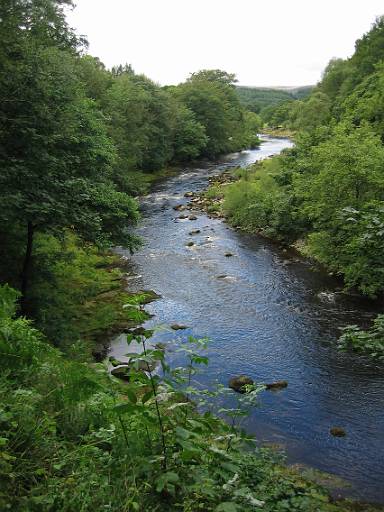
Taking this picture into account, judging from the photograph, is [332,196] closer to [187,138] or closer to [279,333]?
[279,333]

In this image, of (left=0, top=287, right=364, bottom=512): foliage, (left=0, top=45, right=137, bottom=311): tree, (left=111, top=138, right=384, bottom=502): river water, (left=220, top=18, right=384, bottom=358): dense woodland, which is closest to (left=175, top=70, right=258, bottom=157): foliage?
(left=220, top=18, right=384, bottom=358): dense woodland

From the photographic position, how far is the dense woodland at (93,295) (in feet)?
11.6

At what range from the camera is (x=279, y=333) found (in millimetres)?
16078

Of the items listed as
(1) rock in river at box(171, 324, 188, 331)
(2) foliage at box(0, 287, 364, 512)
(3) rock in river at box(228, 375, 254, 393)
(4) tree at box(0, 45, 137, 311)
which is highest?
(4) tree at box(0, 45, 137, 311)

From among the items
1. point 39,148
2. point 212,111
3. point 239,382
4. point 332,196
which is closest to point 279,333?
point 239,382

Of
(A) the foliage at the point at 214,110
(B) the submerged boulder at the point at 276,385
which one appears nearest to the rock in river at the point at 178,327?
(B) the submerged boulder at the point at 276,385

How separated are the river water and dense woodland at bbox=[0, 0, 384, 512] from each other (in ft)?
3.60

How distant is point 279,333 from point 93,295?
7285 mm

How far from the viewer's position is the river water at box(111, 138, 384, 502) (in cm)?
Answer: 1055

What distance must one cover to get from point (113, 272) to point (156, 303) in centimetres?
398

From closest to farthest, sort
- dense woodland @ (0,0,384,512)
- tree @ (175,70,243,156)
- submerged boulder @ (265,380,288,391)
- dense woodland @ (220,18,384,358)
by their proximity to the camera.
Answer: dense woodland @ (0,0,384,512) < submerged boulder @ (265,380,288,391) < dense woodland @ (220,18,384,358) < tree @ (175,70,243,156)

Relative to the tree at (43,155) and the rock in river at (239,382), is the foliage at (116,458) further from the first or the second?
the rock in river at (239,382)

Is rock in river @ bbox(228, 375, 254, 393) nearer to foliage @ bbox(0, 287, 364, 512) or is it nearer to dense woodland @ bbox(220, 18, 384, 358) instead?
dense woodland @ bbox(220, 18, 384, 358)

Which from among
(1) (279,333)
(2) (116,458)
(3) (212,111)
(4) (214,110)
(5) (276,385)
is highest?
(4) (214,110)
